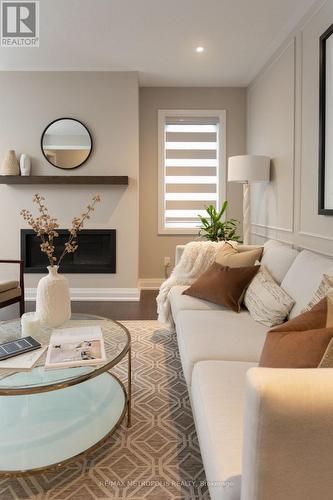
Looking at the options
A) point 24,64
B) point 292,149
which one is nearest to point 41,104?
point 24,64

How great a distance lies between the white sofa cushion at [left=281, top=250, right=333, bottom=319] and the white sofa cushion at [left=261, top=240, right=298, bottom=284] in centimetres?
13

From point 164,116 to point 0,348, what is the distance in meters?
3.99

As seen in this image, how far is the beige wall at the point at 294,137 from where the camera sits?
279 cm

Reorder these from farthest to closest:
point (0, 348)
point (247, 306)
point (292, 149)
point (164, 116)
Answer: point (164, 116) < point (292, 149) < point (247, 306) < point (0, 348)

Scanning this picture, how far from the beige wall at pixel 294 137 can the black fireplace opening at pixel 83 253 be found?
1.80 m

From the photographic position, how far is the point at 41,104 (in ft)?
14.7

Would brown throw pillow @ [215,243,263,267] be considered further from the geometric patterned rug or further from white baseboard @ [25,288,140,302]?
white baseboard @ [25,288,140,302]

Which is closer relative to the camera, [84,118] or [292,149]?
[292,149]

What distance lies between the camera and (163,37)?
3.54m

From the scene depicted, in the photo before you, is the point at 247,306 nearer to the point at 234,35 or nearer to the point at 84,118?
the point at 234,35

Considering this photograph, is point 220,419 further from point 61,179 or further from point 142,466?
point 61,179

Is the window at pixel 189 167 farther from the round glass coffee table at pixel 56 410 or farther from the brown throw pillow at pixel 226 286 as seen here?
the round glass coffee table at pixel 56 410

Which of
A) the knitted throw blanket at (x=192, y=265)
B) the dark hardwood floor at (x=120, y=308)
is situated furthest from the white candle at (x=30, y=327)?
the dark hardwood floor at (x=120, y=308)

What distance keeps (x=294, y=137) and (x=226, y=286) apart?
5.02ft
